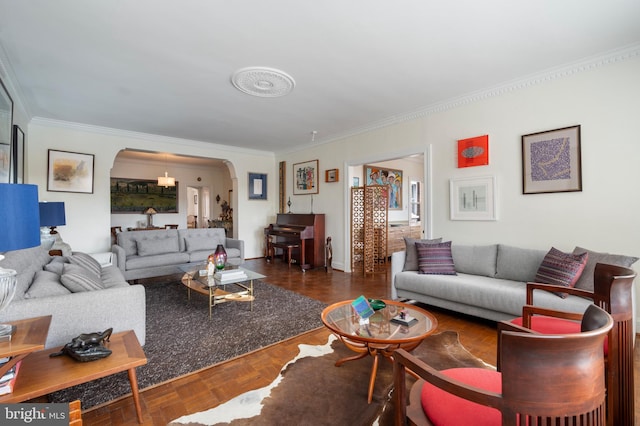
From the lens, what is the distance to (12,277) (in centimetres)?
130

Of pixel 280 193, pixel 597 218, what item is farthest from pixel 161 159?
pixel 597 218

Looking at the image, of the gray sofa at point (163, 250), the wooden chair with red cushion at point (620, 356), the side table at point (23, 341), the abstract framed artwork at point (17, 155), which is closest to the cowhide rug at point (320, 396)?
the side table at point (23, 341)

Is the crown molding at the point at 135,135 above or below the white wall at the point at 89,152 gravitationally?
above

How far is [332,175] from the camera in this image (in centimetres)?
606

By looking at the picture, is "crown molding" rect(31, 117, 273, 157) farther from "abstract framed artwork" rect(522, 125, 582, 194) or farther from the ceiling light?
"abstract framed artwork" rect(522, 125, 582, 194)

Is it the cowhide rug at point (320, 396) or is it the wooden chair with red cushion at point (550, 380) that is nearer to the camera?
the wooden chair with red cushion at point (550, 380)

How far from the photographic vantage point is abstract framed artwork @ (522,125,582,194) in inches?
122

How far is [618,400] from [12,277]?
274 centimetres

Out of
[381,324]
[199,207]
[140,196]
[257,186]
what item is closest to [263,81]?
[381,324]

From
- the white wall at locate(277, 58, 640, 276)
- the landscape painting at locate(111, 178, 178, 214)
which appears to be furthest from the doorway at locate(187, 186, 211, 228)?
the white wall at locate(277, 58, 640, 276)

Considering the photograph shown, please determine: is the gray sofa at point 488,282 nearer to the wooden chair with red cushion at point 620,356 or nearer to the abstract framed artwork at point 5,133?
the wooden chair with red cushion at point 620,356

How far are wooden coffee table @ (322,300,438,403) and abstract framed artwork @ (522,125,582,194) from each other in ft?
7.46

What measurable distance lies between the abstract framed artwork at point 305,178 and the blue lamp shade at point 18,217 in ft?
17.7

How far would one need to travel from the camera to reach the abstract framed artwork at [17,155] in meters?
3.56
